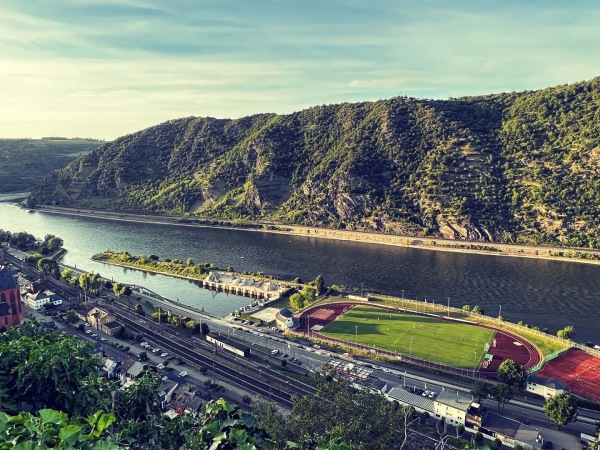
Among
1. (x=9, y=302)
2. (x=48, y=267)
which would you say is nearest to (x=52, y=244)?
(x=48, y=267)

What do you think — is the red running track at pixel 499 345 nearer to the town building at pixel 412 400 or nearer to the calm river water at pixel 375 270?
the calm river water at pixel 375 270

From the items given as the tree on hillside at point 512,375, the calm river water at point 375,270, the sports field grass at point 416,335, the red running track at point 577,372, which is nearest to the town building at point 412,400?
the tree on hillside at point 512,375

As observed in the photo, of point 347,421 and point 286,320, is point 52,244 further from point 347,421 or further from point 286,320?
point 347,421

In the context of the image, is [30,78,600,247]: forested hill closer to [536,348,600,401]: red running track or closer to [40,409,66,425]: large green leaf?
[536,348,600,401]: red running track

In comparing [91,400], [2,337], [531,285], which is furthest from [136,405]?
[531,285]

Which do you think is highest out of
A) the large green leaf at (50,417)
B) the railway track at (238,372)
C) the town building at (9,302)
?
the large green leaf at (50,417)

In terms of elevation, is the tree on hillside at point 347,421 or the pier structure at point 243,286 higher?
the tree on hillside at point 347,421

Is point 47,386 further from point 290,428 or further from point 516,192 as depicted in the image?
point 516,192
